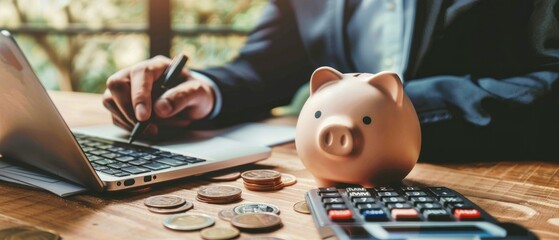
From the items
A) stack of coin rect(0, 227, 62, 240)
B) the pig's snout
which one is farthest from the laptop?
the pig's snout

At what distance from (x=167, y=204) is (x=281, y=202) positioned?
13 cm

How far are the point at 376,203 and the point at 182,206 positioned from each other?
211 millimetres

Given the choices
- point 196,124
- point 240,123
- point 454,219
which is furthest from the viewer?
point 240,123

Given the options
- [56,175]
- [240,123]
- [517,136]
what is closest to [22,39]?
[240,123]

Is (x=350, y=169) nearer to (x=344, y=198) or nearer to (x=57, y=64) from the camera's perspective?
(x=344, y=198)

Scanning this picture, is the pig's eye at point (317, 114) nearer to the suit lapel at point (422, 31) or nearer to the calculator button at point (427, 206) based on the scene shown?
the calculator button at point (427, 206)

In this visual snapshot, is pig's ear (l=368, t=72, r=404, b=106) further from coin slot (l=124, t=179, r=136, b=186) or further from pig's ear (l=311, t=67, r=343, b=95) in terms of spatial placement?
coin slot (l=124, t=179, r=136, b=186)

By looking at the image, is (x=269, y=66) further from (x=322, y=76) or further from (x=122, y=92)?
(x=322, y=76)

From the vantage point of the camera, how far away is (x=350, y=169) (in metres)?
0.59

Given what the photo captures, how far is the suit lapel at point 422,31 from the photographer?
989 mm

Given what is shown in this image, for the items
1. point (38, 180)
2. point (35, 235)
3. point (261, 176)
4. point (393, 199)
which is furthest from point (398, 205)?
point (38, 180)

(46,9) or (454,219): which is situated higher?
(46,9)

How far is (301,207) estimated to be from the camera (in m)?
0.59

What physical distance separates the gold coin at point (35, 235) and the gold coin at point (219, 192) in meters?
0.17
